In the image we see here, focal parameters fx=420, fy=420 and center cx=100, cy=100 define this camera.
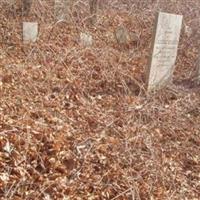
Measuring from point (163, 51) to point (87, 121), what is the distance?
2497 millimetres

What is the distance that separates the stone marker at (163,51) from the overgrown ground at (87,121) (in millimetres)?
235

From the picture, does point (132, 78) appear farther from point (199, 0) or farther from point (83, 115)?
point (199, 0)

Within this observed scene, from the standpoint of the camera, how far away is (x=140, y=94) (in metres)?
6.45

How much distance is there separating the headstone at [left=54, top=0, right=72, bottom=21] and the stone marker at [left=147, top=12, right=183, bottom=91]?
2.51m

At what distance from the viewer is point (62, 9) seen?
28.3 ft

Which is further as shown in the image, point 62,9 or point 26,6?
point 62,9

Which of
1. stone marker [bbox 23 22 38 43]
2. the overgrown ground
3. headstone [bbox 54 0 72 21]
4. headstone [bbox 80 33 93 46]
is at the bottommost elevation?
the overgrown ground

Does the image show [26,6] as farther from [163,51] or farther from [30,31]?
[163,51]

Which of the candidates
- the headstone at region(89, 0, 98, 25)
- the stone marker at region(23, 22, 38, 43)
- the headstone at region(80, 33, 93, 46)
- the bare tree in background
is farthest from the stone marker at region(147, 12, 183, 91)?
the bare tree in background

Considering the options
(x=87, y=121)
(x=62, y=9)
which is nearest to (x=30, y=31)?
(x=62, y=9)

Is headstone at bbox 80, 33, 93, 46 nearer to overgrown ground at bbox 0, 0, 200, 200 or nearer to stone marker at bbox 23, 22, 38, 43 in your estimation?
overgrown ground at bbox 0, 0, 200, 200

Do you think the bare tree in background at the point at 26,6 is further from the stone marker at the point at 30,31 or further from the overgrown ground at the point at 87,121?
the stone marker at the point at 30,31

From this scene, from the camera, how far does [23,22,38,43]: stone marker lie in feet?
23.9

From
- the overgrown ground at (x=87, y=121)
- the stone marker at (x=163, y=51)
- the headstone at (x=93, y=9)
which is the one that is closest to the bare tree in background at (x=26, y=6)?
the overgrown ground at (x=87, y=121)
